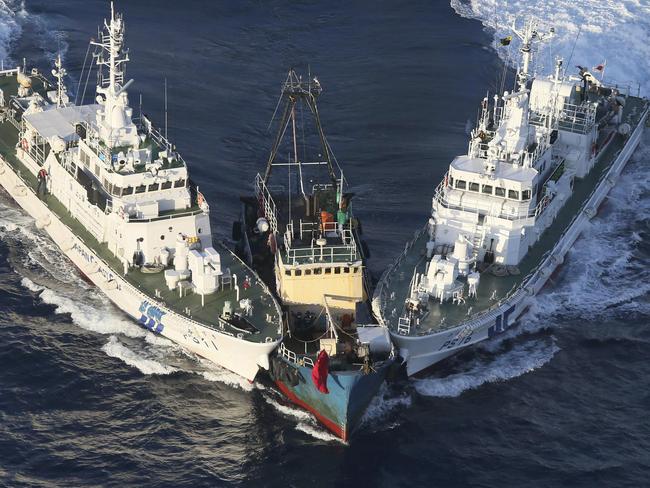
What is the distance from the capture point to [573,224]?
65.4m

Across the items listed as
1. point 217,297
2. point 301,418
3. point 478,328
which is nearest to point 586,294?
point 478,328

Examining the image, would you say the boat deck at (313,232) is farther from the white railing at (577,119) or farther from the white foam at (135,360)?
the white railing at (577,119)

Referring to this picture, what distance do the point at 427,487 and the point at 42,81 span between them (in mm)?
45816

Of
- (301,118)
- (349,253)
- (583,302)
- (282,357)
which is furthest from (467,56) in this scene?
(282,357)

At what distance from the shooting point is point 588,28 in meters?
96.2

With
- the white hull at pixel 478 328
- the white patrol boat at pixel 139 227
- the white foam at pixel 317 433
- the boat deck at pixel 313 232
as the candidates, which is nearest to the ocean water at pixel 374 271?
the white foam at pixel 317 433

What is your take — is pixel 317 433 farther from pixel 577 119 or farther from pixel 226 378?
pixel 577 119

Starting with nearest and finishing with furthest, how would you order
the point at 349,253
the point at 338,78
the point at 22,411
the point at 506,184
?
1. the point at 22,411
2. the point at 349,253
3. the point at 506,184
4. the point at 338,78

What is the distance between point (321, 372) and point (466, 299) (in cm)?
1100

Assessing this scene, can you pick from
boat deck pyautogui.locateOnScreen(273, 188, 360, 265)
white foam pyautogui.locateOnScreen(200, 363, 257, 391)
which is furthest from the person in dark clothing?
white foam pyautogui.locateOnScreen(200, 363, 257, 391)

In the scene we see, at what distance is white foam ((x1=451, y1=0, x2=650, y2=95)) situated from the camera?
9200 cm

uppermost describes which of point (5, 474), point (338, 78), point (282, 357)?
point (338, 78)

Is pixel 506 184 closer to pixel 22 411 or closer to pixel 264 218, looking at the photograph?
pixel 264 218

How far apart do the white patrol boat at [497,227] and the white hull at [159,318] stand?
7.07 meters
